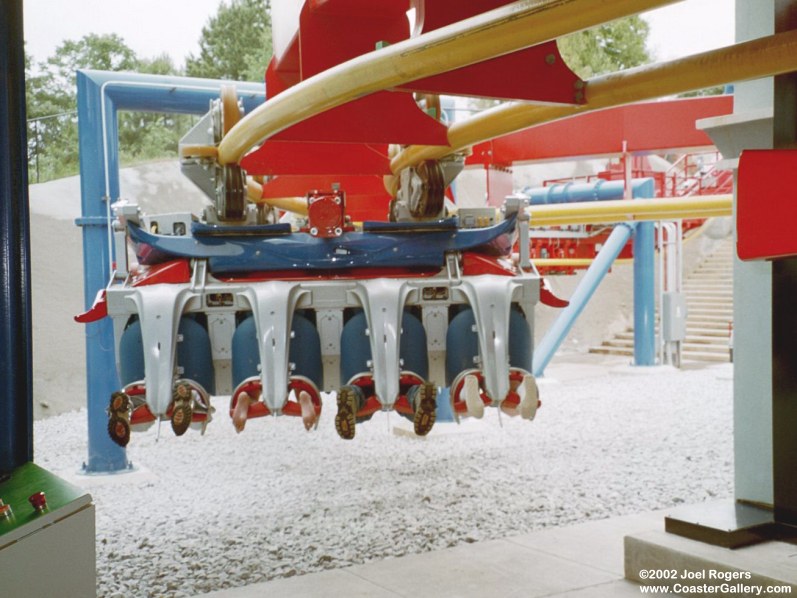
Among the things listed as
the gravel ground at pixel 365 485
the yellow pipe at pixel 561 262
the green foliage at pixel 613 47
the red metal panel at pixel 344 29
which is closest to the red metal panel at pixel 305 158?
the red metal panel at pixel 344 29

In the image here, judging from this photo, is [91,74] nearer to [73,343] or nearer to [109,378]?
[109,378]

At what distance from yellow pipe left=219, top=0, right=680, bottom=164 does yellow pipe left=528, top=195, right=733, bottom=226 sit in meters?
5.99

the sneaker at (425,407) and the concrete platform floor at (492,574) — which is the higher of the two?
the sneaker at (425,407)

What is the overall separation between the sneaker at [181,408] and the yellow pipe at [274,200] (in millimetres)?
2272

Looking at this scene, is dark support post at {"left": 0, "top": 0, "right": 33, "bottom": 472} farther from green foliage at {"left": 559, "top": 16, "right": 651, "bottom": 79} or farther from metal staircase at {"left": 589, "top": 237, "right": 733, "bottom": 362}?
green foliage at {"left": 559, "top": 16, "right": 651, "bottom": 79}

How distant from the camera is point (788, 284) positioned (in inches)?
129

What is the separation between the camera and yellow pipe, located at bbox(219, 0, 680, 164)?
6.25 ft

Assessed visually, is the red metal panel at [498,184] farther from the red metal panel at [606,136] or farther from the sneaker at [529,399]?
the sneaker at [529,399]

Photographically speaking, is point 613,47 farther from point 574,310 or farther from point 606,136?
point 606,136

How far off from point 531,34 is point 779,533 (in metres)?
2.42

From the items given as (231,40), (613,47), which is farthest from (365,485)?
(613,47)

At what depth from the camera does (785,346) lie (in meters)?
3.28

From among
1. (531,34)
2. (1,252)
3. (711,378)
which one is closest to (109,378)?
(1,252)

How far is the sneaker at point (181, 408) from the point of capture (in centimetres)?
338
